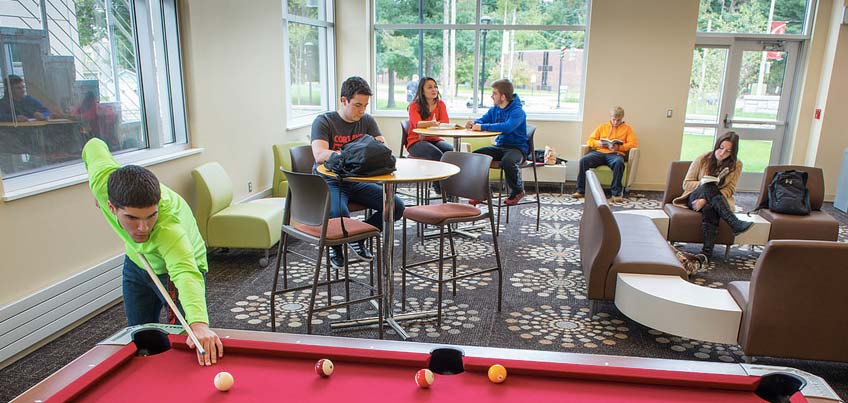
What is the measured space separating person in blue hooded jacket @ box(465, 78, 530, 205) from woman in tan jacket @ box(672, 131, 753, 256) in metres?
1.66

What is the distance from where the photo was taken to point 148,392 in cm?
154

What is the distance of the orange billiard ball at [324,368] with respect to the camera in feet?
5.29

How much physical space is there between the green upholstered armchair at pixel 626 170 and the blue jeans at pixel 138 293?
6091 mm

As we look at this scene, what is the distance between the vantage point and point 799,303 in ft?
8.92

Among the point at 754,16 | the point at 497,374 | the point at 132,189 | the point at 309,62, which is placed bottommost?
the point at 497,374

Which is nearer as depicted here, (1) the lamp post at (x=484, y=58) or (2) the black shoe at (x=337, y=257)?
(2) the black shoe at (x=337, y=257)

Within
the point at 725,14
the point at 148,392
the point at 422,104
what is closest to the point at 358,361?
the point at 148,392

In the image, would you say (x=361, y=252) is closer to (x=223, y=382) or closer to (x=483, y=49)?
(x=223, y=382)

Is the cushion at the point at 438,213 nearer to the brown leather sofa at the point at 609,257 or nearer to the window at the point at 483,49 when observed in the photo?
the brown leather sofa at the point at 609,257

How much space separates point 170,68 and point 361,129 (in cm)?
179

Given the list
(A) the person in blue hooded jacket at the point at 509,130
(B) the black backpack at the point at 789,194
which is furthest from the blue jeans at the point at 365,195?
(B) the black backpack at the point at 789,194

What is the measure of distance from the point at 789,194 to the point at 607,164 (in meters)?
2.56

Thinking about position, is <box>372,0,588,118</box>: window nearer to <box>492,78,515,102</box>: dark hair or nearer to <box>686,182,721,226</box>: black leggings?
<box>492,78,515,102</box>: dark hair

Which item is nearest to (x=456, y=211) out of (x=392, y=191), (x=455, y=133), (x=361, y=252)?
(x=392, y=191)
